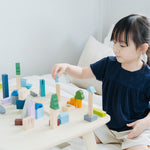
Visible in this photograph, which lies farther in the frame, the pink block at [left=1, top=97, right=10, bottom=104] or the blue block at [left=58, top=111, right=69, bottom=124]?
the pink block at [left=1, top=97, right=10, bottom=104]

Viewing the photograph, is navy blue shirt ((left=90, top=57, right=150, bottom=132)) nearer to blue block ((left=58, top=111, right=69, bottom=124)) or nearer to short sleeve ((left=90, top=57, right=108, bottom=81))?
short sleeve ((left=90, top=57, right=108, bottom=81))

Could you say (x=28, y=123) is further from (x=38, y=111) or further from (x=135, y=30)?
(x=135, y=30)

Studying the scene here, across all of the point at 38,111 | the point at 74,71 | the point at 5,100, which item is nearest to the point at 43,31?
the point at 74,71

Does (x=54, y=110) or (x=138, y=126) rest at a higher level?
(x=54, y=110)

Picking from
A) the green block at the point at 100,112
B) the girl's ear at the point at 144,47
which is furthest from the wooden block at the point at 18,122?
the girl's ear at the point at 144,47

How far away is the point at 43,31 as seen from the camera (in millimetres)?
1646

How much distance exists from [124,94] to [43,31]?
0.96 meters

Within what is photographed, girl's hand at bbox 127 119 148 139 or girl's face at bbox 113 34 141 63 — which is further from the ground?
girl's face at bbox 113 34 141 63

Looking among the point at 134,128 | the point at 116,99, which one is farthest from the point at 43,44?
the point at 134,128

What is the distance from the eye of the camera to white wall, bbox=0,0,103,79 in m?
1.51

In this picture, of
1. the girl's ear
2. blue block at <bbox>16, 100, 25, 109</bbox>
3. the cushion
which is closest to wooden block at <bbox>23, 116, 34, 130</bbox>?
blue block at <bbox>16, 100, 25, 109</bbox>

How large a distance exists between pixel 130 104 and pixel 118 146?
0.55 feet

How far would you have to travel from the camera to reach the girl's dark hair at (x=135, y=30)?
31.9 inches

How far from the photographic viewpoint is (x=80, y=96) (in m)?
0.75
